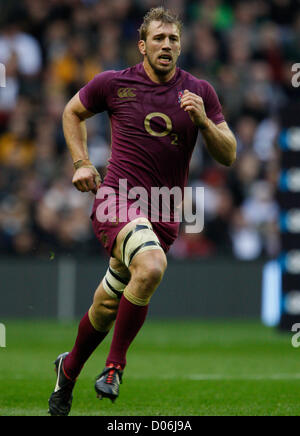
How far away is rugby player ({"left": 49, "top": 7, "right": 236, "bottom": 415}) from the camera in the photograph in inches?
241

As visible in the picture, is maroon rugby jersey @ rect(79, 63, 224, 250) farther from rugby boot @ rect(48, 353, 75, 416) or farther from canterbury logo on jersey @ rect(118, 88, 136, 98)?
rugby boot @ rect(48, 353, 75, 416)

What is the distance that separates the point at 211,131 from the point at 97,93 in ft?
2.77

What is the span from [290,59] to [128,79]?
10818mm

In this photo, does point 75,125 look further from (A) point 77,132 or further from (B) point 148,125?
(B) point 148,125

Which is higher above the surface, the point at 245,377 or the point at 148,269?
the point at 148,269

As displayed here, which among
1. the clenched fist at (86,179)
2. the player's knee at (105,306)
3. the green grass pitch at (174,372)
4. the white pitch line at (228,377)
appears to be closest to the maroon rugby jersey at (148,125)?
the clenched fist at (86,179)

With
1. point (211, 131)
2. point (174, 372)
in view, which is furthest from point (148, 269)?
point (174, 372)

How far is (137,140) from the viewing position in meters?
6.24

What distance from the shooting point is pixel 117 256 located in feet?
19.5

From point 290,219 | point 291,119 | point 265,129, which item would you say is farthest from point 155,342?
point 265,129

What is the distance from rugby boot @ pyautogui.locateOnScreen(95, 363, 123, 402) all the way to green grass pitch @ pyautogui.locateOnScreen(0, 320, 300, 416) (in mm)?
549

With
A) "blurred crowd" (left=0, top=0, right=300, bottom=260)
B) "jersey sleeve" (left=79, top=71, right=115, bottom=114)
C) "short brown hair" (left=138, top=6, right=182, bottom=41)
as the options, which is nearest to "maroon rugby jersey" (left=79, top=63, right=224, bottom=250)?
"jersey sleeve" (left=79, top=71, right=115, bottom=114)
